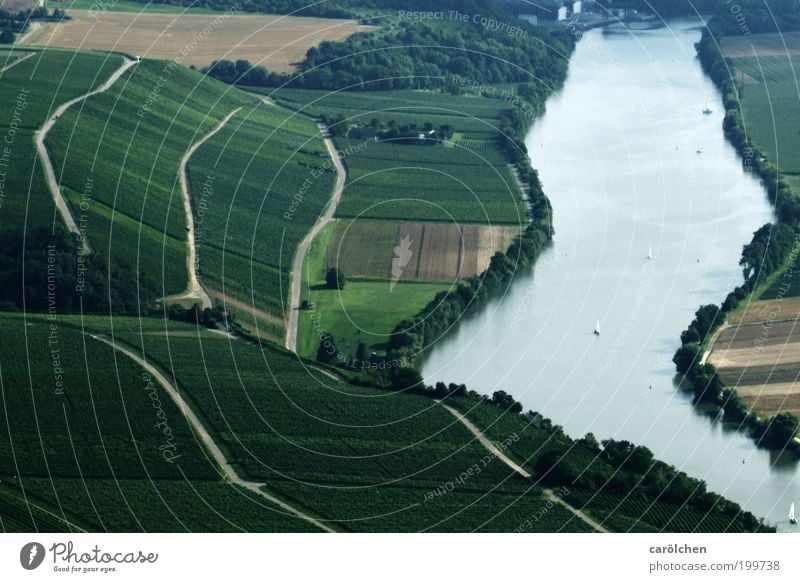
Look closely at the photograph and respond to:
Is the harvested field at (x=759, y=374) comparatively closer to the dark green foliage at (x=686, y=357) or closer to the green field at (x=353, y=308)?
the dark green foliage at (x=686, y=357)

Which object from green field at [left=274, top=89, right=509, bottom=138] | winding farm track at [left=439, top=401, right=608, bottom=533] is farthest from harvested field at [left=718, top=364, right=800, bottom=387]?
green field at [left=274, top=89, right=509, bottom=138]

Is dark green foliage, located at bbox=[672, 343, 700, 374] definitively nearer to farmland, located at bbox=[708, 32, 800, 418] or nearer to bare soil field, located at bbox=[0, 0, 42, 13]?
farmland, located at bbox=[708, 32, 800, 418]

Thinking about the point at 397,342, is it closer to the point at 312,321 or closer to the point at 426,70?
the point at 312,321

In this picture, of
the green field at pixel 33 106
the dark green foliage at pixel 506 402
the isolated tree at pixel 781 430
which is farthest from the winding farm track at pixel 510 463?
the green field at pixel 33 106

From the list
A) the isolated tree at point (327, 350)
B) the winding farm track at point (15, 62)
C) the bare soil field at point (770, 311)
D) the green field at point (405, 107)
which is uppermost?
the winding farm track at point (15, 62)

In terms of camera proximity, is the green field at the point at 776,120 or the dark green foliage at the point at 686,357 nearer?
the dark green foliage at the point at 686,357

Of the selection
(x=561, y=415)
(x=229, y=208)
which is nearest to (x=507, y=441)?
(x=561, y=415)

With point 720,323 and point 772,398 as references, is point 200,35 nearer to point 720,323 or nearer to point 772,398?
point 720,323
